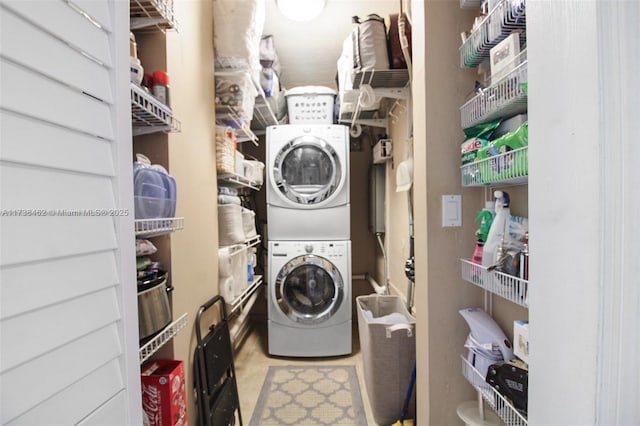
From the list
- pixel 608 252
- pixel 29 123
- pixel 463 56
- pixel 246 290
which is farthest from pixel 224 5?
pixel 608 252

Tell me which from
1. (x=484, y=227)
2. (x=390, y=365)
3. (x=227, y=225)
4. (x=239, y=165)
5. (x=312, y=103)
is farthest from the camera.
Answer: (x=312, y=103)

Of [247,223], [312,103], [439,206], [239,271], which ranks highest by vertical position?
[312,103]

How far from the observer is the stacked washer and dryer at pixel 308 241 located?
8.48ft

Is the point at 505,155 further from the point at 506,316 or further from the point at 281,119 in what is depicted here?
the point at 281,119

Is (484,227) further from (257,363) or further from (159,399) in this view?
(257,363)

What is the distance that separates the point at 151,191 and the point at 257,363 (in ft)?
6.60

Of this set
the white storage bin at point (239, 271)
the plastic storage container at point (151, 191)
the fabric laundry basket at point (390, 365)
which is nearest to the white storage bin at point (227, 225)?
the white storage bin at point (239, 271)

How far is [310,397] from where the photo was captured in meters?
2.03

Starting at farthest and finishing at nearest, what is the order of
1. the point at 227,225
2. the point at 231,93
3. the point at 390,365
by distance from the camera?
the point at 227,225 < the point at 231,93 < the point at 390,365

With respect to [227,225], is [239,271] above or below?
below

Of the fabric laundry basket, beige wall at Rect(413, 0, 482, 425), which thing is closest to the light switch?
beige wall at Rect(413, 0, 482, 425)

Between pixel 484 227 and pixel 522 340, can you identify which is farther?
pixel 484 227

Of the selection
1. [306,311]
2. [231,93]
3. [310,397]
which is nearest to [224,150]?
[231,93]

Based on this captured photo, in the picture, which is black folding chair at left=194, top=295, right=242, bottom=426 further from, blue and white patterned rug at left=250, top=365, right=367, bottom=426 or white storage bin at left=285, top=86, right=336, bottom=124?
white storage bin at left=285, top=86, right=336, bottom=124
